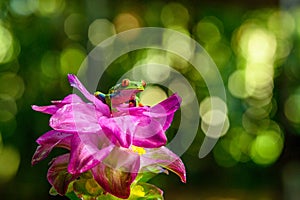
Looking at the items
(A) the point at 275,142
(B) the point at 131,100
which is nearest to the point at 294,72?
(A) the point at 275,142

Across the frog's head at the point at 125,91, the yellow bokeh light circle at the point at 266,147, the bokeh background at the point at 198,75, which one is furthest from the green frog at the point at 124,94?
the yellow bokeh light circle at the point at 266,147

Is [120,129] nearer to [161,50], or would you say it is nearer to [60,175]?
[60,175]

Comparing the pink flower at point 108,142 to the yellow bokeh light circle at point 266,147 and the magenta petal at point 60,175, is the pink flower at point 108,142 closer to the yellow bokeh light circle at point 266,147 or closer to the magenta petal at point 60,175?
the magenta petal at point 60,175

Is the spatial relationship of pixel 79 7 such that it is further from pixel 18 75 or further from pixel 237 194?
pixel 237 194

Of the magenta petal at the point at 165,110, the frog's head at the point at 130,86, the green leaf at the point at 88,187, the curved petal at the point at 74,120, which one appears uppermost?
the frog's head at the point at 130,86

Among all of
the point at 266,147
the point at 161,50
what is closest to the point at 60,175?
the point at 161,50

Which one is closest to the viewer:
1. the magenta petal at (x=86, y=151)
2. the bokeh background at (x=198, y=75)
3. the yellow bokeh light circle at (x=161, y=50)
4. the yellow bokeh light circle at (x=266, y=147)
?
the magenta petal at (x=86, y=151)
